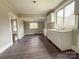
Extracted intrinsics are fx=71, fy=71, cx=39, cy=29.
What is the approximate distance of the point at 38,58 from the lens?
8.01ft

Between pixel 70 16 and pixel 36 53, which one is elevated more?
pixel 70 16

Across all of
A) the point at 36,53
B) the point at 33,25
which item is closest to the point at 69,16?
the point at 36,53

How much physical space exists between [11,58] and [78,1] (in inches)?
117

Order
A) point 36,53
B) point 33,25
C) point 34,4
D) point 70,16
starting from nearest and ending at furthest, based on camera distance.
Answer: point 36,53, point 70,16, point 34,4, point 33,25

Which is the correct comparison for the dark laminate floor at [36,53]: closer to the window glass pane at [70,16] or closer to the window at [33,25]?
the window glass pane at [70,16]

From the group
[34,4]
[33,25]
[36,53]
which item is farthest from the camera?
[33,25]

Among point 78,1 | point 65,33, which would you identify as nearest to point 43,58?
point 65,33

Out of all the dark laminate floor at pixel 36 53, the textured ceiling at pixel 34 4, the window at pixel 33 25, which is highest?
the textured ceiling at pixel 34 4

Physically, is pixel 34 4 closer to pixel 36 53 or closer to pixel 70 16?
pixel 70 16

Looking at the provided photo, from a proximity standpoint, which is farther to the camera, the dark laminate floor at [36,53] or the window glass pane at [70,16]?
the window glass pane at [70,16]

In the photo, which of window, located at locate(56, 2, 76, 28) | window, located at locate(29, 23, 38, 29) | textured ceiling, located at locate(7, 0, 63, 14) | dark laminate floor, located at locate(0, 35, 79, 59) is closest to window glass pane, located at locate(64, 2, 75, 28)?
window, located at locate(56, 2, 76, 28)

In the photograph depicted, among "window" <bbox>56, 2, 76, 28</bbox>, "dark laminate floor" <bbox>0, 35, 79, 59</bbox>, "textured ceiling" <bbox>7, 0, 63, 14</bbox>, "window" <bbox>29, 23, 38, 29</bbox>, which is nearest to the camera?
"dark laminate floor" <bbox>0, 35, 79, 59</bbox>

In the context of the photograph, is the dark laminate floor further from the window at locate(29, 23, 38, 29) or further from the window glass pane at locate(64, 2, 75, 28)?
the window at locate(29, 23, 38, 29)

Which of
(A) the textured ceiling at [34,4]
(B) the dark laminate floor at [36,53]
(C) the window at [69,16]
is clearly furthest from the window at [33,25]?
(B) the dark laminate floor at [36,53]
